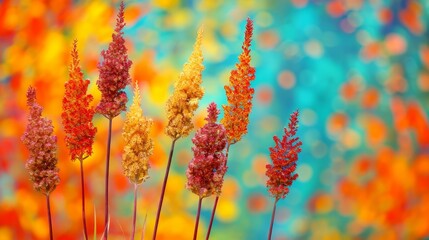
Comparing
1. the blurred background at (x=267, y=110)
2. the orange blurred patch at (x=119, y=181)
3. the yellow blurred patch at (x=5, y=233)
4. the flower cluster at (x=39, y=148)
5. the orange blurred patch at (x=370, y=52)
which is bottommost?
the flower cluster at (x=39, y=148)

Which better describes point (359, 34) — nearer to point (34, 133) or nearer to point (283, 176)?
point (283, 176)

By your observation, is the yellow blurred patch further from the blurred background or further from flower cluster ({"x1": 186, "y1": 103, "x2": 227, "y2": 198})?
flower cluster ({"x1": 186, "y1": 103, "x2": 227, "y2": 198})

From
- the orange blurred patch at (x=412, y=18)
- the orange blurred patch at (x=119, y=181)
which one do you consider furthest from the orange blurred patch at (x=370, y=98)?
the orange blurred patch at (x=119, y=181)

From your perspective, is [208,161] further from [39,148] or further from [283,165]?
[39,148]

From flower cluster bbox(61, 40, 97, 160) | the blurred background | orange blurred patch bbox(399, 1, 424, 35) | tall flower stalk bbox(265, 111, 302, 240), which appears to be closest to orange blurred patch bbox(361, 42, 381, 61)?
the blurred background

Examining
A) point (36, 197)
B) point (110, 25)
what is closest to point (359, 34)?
point (110, 25)

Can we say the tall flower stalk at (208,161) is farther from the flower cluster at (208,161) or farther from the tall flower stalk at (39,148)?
the tall flower stalk at (39,148)
